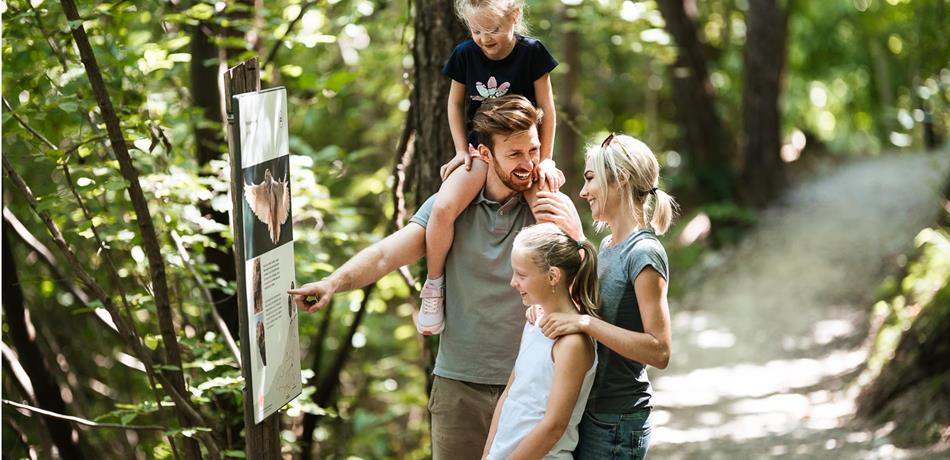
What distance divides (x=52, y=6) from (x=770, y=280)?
8028 millimetres

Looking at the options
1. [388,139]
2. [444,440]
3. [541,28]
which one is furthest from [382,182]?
[388,139]

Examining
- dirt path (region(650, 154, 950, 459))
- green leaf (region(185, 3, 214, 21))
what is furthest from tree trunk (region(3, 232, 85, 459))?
dirt path (region(650, 154, 950, 459))

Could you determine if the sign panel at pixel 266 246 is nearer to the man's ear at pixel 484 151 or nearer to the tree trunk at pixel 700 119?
the man's ear at pixel 484 151

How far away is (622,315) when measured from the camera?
2.64m

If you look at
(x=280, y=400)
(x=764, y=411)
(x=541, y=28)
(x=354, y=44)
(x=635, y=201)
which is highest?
(x=354, y=44)

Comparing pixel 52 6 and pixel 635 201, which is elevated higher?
pixel 52 6

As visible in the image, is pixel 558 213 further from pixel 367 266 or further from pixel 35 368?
pixel 35 368

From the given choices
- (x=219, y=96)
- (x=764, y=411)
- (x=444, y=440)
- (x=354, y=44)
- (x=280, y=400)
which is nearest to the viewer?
(x=280, y=400)

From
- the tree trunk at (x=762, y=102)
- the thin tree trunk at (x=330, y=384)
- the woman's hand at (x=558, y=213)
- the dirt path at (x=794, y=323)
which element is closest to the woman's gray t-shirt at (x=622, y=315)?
the woman's hand at (x=558, y=213)

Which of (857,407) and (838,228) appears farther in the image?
(838,228)

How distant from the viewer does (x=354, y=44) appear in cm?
844

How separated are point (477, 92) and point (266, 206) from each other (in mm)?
883

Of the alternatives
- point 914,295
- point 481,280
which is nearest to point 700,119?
point 914,295

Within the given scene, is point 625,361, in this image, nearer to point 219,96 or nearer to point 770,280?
point 219,96
